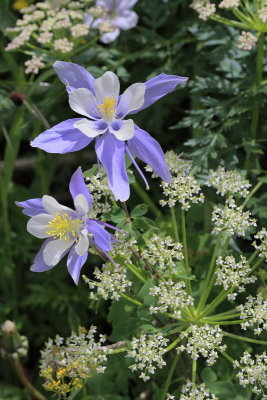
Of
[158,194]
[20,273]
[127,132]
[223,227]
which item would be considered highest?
[127,132]

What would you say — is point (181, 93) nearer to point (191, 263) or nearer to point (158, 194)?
point (158, 194)

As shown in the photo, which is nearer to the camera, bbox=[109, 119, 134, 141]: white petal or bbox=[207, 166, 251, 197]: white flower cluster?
bbox=[109, 119, 134, 141]: white petal

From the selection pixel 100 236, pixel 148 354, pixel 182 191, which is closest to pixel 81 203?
pixel 100 236

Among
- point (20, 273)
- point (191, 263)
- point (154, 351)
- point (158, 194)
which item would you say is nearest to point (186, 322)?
point (154, 351)

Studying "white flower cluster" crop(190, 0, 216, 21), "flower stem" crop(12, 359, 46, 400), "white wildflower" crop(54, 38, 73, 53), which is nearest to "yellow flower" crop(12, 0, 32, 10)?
"white wildflower" crop(54, 38, 73, 53)

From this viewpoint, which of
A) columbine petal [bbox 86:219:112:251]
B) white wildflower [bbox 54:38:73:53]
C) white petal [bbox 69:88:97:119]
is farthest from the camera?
white wildflower [bbox 54:38:73:53]

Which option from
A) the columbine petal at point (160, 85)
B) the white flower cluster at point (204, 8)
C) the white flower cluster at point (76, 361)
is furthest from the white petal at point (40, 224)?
the white flower cluster at point (204, 8)

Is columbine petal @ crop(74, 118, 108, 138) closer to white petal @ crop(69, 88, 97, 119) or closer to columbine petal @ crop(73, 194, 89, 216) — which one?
white petal @ crop(69, 88, 97, 119)
